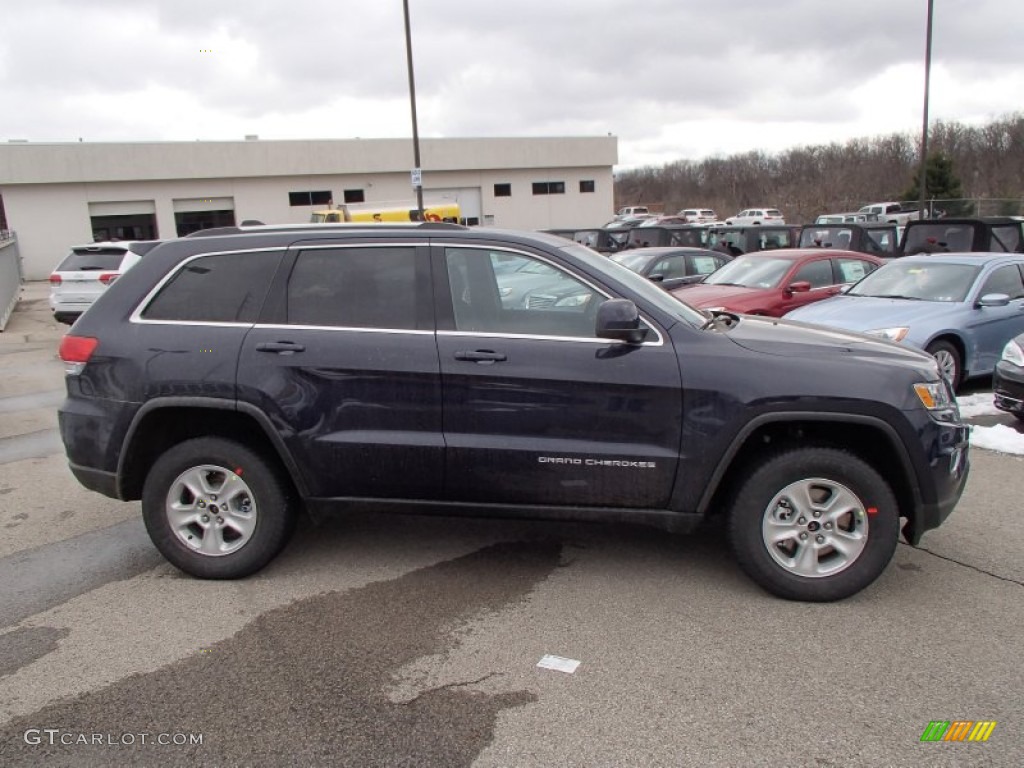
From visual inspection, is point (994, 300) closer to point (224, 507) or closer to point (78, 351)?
point (224, 507)

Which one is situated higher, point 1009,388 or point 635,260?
point 635,260

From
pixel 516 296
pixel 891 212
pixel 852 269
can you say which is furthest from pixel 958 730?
pixel 891 212

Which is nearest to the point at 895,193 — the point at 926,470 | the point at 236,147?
the point at 236,147

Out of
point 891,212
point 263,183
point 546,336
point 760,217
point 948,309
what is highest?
point 263,183

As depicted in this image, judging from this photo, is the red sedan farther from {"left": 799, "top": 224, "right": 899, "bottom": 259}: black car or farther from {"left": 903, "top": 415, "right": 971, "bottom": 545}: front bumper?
{"left": 903, "top": 415, "right": 971, "bottom": 545}: front bumper

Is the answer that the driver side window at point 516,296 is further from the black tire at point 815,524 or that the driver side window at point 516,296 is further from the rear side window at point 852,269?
the rear side window at point 852,269

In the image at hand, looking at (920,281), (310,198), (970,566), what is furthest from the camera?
(310,198)

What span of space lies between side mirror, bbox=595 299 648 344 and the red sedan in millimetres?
6294

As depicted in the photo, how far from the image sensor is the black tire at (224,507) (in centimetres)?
414

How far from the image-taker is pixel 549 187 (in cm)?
4638

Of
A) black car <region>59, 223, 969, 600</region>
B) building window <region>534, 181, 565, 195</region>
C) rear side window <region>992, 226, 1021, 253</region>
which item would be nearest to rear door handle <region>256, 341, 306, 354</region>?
black car <region>59, 223, 969, 600</region>

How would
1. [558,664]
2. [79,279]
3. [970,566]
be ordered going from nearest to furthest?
[558,664] → [970,566] → [79,279]

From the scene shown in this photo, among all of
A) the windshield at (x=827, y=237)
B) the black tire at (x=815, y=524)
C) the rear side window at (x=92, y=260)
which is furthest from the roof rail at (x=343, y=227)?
the windshield at (x=827, y=237)

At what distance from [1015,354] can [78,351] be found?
742 centimetres
